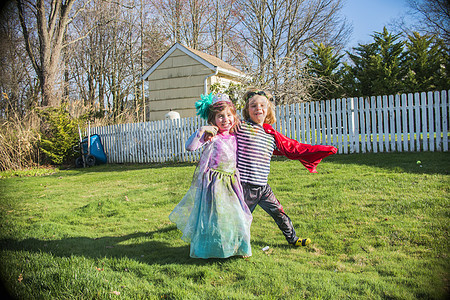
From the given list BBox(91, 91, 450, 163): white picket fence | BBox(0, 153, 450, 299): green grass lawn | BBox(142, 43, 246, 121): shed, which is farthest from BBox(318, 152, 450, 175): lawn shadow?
BBox(142, 43, 246, 121): shed

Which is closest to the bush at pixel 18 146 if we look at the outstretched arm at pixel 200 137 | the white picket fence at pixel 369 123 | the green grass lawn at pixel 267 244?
the green grass lawn at pixel 267 244

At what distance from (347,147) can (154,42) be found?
18.2 meters

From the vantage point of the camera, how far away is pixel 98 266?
3.10 meters

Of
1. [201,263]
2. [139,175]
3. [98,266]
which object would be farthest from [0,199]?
[201,263]

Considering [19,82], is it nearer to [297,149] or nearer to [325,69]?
[325,69]

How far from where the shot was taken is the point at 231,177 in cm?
329

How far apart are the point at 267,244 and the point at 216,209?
961 mm

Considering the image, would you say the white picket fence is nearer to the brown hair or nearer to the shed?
the shed

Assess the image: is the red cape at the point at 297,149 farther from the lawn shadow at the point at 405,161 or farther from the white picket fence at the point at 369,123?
the white picket fence at the point at 369,123

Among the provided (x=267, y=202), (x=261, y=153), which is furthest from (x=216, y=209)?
(x=261, y=153)

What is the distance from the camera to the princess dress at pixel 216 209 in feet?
10.0

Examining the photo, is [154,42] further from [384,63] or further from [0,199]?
[0,199]

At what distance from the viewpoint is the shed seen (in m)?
13.7

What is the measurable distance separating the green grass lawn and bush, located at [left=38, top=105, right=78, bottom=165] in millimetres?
5928
